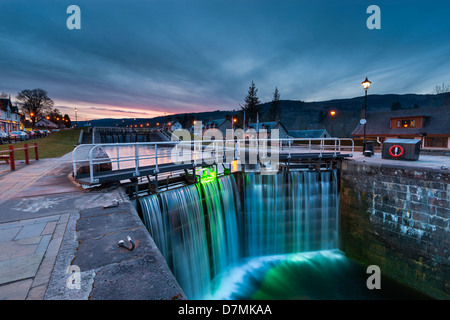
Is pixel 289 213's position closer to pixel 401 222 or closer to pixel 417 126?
pixel 401 222

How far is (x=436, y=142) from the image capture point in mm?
27797

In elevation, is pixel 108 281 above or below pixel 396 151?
below

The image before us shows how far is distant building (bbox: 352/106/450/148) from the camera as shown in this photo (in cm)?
2712

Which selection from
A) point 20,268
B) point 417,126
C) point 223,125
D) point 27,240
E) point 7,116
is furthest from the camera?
point 223,125

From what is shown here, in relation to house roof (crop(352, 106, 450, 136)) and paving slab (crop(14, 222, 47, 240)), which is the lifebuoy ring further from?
house roof (crop(352, 106, 450, 136))

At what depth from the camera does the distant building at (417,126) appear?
27125mm

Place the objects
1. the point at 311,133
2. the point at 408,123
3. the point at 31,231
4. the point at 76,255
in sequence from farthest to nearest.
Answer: the point at 311,133 → the point at 408,123 → the point at 31,231 → the point at 76,255

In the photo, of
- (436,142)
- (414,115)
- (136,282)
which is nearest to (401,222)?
(136,282)

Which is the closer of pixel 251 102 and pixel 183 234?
pixel 183 234

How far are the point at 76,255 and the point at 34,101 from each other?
3657 inches

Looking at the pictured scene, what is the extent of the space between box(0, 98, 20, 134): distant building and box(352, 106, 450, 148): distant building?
237 ft
